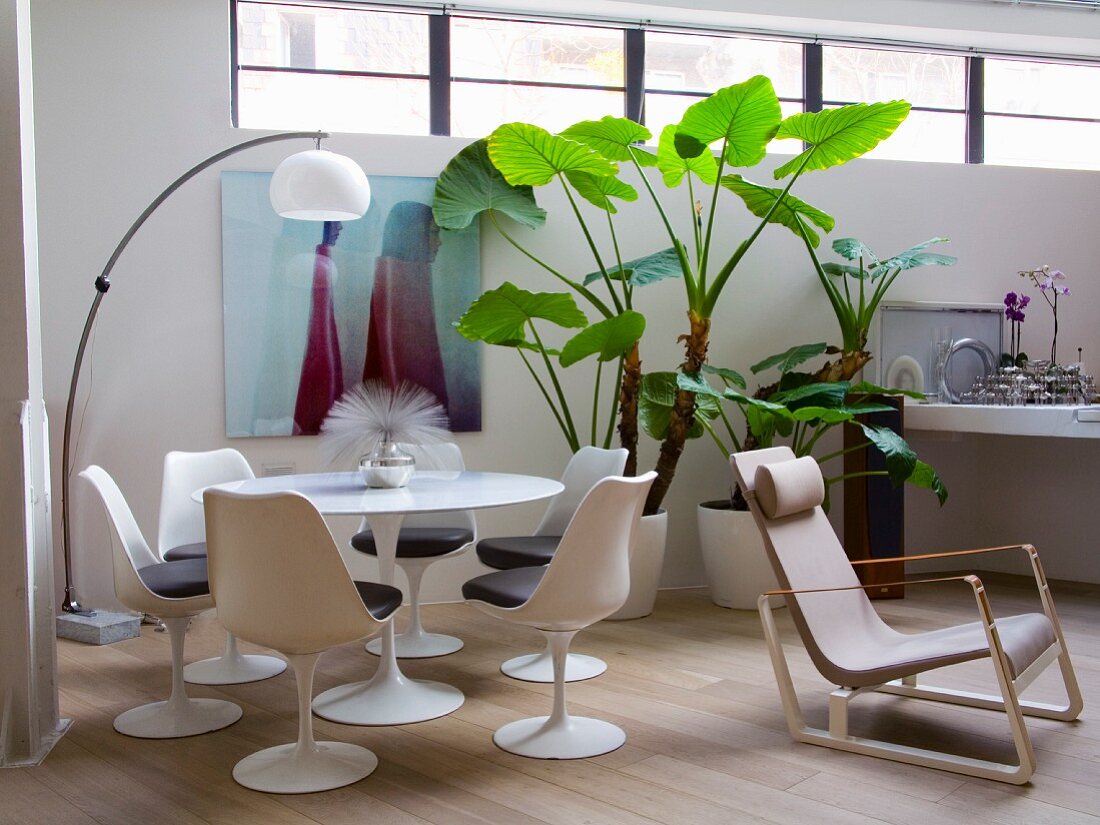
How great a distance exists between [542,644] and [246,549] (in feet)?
6.33


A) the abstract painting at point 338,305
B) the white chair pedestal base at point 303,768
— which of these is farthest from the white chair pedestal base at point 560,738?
the abstract painting at point 338,305

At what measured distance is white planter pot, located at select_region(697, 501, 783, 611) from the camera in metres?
4.77

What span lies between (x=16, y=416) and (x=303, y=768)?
1305mm

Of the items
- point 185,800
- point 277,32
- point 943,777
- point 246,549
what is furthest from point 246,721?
point 277,32

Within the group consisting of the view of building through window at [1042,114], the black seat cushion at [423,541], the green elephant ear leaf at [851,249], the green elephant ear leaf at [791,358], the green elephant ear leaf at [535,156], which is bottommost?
the black seat cushion at [423,541]

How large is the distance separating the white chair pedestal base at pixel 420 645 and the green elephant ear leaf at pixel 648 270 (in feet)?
5.79

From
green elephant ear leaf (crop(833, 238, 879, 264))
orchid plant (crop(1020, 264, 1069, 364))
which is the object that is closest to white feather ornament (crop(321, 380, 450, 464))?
green elephant ear leaf (crop(833, 238, 879, 264))

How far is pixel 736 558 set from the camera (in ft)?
15.7

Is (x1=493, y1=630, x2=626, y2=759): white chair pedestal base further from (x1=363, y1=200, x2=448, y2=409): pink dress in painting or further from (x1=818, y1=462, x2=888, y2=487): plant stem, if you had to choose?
(x1=363, y1=200, x2=448, y2=409): pink dress in painting

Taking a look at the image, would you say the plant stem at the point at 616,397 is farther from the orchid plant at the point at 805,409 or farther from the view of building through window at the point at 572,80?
the view of building through window at the point at 572,80

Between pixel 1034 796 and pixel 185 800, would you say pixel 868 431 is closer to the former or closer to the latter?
pixel 1034 796

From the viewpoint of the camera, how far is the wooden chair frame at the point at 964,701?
2717 mm

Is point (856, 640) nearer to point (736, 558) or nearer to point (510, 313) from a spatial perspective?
point (736, 558)

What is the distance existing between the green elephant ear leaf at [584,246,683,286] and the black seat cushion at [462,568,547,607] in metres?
1.93
